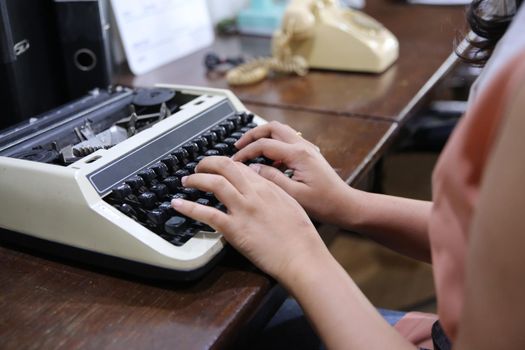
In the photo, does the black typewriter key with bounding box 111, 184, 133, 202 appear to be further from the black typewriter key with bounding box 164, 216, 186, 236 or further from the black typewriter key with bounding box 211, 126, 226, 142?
the black typewriter key with bounding box 211, 126, 226, 142

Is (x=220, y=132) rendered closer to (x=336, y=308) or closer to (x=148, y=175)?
(x=148, y=175)

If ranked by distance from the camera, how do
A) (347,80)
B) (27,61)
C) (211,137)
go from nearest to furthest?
(211,137), (27,61), (347,80)

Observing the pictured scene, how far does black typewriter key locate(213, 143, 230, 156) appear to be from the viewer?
0.81 metres

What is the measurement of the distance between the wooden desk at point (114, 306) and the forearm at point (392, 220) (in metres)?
0.21

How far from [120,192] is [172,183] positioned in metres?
0.07

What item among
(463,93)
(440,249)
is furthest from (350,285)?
(463,93)

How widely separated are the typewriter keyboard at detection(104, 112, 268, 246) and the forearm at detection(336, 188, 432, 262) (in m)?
0.15

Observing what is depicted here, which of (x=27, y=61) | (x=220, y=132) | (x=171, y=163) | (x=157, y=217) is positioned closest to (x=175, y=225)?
(x=157, y=217)

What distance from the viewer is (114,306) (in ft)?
2.00

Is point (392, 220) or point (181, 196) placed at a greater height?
point (181, 196)

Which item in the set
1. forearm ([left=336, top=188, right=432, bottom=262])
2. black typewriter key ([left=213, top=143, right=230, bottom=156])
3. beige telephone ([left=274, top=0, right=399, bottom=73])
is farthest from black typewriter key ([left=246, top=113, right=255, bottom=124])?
beige telephone ([left=274, top=0, right=399, bottom=73])

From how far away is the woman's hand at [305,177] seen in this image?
0.76m

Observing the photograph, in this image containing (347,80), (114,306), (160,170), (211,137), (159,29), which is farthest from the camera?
(159,29)

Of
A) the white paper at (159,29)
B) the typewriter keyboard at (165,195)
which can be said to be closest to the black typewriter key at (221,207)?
the typewriter keyboard at (165,195)
